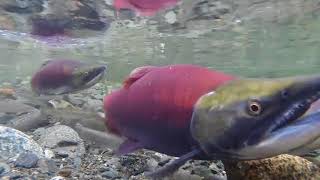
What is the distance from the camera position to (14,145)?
448cm

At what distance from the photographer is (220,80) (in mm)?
2752

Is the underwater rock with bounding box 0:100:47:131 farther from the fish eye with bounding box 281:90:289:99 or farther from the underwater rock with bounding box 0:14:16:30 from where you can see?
the underwater rock with bounding box 0:14:16:30

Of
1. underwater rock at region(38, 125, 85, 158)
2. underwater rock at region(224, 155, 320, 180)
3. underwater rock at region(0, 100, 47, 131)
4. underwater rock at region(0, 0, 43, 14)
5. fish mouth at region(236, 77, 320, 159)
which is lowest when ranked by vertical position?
underwater rock at region(0, 100, 47, 131)

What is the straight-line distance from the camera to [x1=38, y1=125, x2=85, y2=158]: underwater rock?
15.7ft

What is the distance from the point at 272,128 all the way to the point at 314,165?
3.51 ft

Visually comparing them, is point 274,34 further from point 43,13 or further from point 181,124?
point 181,124

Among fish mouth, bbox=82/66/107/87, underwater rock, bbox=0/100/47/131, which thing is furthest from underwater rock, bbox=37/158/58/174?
underwater rock, bbox=0/100/47/131

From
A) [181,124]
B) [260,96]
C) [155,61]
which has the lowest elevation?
[155,61]

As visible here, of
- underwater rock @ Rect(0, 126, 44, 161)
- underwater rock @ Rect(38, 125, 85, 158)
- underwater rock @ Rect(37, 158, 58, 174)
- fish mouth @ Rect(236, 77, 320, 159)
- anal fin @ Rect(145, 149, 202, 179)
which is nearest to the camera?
fish mouth @ Rect(236, 77, 320, 159)

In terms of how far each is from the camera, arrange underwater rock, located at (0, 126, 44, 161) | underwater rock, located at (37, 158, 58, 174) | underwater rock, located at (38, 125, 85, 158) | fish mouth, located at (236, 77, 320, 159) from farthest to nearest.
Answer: underwater rock, located at (38, 125, 85, 158)
underwater rock, located at (0, 126, 44, 161)
underwater rock, located at (37, 158, 58, 174)
fish mouth, located at (236, 77, 320, 159)

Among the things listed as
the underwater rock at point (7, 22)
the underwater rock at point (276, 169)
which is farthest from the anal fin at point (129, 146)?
the underwater rock at point (7, 22)

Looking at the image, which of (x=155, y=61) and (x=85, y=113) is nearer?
(x=85, y=113)

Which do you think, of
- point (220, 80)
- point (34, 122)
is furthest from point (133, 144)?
point (34, 122)

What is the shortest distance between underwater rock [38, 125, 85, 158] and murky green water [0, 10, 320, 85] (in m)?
8.31
